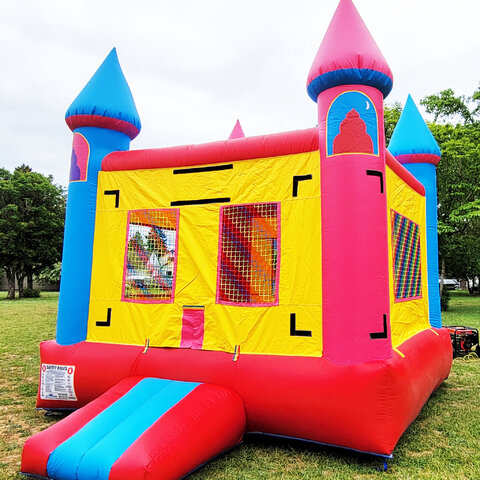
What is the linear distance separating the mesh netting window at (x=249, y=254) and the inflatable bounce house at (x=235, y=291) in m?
0.01

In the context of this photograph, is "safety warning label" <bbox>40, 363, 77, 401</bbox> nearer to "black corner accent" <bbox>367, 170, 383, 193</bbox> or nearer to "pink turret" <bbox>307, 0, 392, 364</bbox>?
"pink turret" <bbox>307, 0, 392, 364</bbox>

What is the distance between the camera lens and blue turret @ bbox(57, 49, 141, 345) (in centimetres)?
430

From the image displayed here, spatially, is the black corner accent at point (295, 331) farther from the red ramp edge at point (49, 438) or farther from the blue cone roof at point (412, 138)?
the blue cone roof at point (412, 138)

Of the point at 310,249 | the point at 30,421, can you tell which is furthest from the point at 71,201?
the point at 310,249

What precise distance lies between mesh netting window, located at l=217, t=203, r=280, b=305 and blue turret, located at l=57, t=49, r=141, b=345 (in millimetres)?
1460

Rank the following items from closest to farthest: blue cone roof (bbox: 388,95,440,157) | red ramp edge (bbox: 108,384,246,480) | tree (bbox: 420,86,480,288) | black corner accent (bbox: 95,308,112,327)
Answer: red ramp edge (bbox: 108,384,246,480) < black corner accent (bbox: 95,308,112,327) < blue cone roof (bbox: 388,95,440,157) < tree (bbox: 420,86,480,288)

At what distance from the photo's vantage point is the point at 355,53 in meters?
3.51

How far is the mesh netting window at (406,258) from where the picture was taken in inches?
167

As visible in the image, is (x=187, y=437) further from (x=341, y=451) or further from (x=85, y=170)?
(x=85, y=170)

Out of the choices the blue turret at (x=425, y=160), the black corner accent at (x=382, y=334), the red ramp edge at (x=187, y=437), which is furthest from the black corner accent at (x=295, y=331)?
the blue turret at (x=425, y=160)

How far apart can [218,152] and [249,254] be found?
1009 millimetres

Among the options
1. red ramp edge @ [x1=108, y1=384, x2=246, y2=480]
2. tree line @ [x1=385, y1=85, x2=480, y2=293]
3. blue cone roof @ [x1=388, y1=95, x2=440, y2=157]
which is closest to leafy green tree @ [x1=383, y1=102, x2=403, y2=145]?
tree line @ [x1=385, y1=85, x2=480, y2=293]

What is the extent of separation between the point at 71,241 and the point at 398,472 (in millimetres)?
3557

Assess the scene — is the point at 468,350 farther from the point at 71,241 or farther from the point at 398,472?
the point at 71,241
